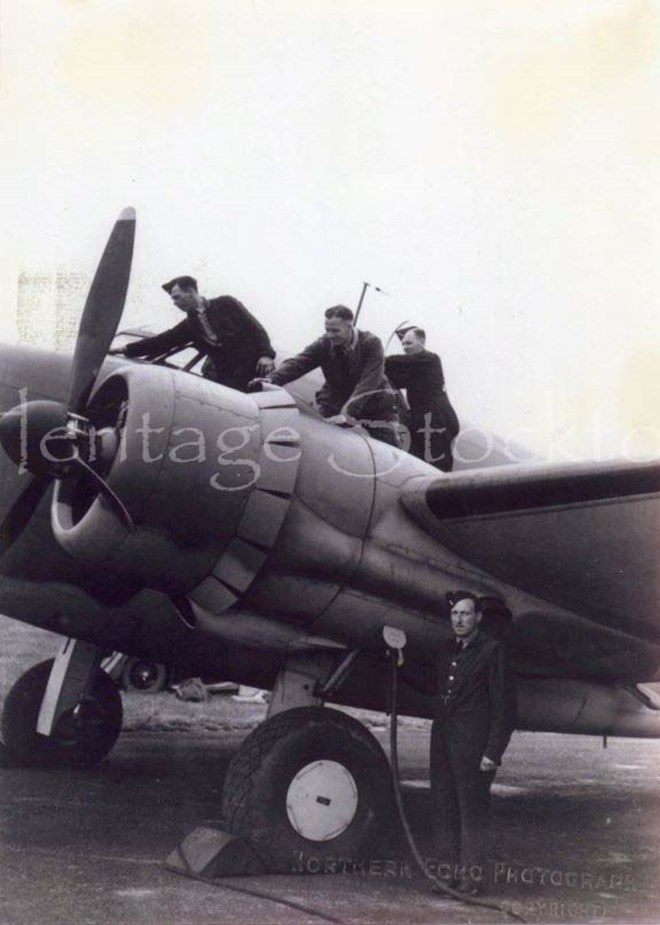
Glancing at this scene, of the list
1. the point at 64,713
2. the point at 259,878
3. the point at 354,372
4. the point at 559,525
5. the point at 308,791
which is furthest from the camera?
the point at 64,713

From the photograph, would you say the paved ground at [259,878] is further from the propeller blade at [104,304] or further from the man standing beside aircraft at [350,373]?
the man standing beside aircraft at [350,373]

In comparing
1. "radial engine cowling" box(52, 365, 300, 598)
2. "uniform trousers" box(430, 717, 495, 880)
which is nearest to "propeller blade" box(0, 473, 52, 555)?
"radial engine cowling" box(52, 365, 300, 598)

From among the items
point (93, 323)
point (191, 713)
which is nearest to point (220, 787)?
point (93, 323)

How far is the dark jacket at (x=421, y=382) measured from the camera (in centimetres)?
868

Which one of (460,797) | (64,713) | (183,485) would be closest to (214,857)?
(460,797)

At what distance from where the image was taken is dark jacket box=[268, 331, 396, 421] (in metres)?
7.45

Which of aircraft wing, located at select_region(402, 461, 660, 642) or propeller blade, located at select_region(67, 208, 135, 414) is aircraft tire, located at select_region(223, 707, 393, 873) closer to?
aircraft wing, located at select_region(402, 461, 660, 642)

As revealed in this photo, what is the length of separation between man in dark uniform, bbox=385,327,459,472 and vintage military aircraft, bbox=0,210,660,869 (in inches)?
51.5

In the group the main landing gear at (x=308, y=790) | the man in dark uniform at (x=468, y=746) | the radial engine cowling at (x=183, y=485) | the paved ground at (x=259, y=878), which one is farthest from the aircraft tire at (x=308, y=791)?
the radial engine cowling at (x=183, y=485)

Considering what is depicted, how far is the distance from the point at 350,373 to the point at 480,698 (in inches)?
87.8

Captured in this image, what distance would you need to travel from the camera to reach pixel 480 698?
630 centimetres

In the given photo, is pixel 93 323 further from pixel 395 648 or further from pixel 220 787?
pixel 220 787

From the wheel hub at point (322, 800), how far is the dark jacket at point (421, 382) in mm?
2880

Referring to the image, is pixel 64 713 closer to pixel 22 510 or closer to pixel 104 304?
pixel 22 510
